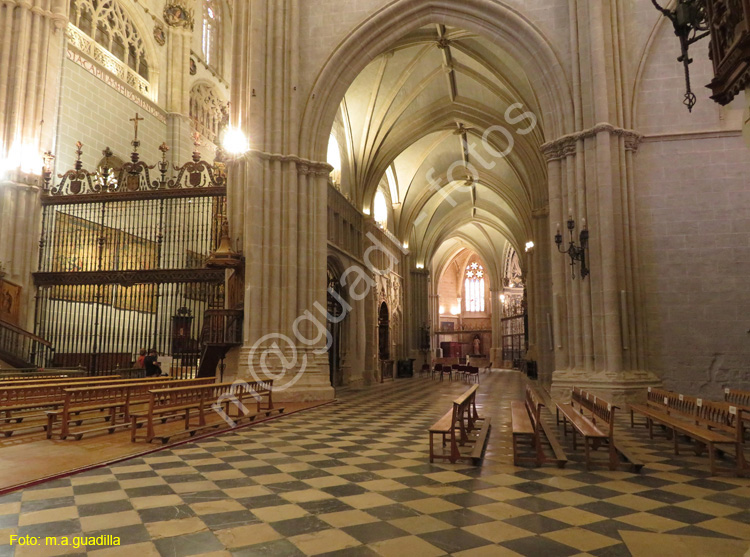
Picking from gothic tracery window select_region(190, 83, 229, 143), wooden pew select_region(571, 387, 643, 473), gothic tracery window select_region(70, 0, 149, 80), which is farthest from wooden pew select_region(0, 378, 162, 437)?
gothic tracery window select_region(190, 83, 229, 143)

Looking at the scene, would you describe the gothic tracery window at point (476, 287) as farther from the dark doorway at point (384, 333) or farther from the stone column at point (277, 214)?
the stone column at point (277, 214)

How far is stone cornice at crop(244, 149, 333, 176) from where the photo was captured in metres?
13.1

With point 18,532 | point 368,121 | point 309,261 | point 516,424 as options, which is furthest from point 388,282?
point 18,532

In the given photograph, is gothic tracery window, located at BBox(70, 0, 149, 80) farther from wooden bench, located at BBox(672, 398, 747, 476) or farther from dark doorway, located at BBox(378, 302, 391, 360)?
wooden bench, located at BBox(672, 398, 747, 476)

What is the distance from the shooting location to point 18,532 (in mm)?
3498

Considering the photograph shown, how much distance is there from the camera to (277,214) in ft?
42.9

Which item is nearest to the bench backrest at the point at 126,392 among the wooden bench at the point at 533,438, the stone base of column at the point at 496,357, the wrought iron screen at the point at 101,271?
the wrought iron screen at the point at 101,271

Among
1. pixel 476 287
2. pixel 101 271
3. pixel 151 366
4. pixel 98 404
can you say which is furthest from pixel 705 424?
pixel 476 287

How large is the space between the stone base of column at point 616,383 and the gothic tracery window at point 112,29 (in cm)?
1838

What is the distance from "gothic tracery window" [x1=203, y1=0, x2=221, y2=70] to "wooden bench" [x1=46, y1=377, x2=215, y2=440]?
20.0 m

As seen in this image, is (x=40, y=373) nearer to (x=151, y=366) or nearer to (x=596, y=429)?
(x=151, y=366)

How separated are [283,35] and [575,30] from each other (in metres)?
6.93

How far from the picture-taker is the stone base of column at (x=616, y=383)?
1071 cm

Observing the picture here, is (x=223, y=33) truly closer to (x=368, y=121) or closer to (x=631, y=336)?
(x=368, y=121)
